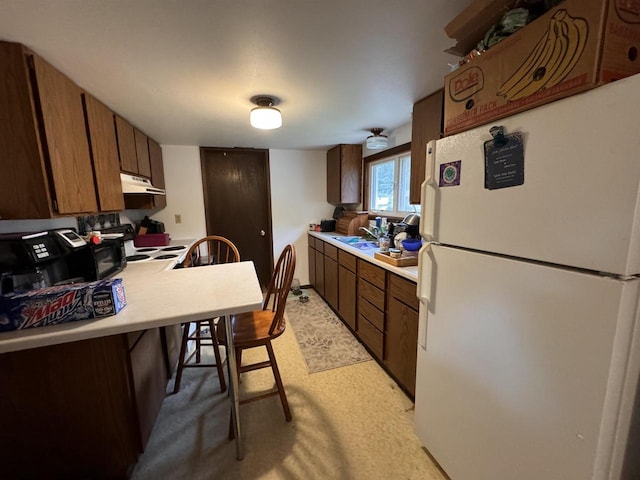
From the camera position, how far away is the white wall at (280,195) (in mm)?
3273

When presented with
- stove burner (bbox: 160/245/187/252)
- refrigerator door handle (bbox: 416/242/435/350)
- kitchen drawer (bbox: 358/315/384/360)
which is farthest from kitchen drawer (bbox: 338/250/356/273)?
stove burner (bbox: 160/245/187/252)

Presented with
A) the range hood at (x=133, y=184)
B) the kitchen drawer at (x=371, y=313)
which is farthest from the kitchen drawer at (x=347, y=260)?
the range hood at (x=133, y=184)

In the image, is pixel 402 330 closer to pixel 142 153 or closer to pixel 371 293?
pixel 371 293

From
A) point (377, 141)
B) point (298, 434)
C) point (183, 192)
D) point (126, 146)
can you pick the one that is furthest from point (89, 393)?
point (377, 141)

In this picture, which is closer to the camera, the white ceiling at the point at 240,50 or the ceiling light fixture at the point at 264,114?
the white ceiling at the point at 240,50

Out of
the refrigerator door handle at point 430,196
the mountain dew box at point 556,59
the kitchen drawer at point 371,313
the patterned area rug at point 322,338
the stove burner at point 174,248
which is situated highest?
the mountain dew box at point 556,59

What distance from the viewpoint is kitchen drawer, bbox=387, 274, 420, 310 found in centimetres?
155

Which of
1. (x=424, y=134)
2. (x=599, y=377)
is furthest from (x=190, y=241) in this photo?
(x=599, y=377)

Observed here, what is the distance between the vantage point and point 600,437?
67 centimetres

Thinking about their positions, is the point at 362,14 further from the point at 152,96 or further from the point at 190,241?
the point at 190,241

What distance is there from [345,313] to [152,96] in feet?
7.99

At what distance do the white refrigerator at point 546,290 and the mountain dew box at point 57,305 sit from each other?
1.41 meters

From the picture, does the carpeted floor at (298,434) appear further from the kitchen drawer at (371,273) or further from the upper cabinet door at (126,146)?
the upper cabinet door at (126,146)

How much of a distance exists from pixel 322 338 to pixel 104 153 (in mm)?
2299
